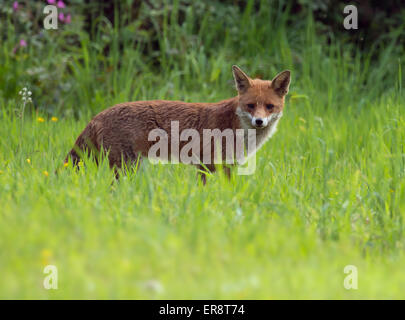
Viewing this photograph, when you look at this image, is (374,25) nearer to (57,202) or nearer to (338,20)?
(338,20)

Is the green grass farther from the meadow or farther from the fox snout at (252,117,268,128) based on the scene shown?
the fox snout at (252,117,268,128)

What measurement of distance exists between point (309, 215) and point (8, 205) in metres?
2.20

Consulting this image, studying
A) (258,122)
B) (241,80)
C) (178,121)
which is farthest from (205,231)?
(241,80)

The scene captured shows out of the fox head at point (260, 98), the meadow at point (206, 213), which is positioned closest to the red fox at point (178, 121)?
the fox head at point (260, 98)

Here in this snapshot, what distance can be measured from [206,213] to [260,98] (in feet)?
6.91

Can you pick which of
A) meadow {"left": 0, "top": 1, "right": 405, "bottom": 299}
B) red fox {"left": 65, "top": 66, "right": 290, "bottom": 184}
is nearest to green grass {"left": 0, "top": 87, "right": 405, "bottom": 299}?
meadow {"left": 0, "top": 1, "right": 405, "bottom": 299}

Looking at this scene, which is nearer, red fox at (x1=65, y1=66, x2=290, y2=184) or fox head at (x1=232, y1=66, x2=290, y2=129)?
red fox at (x1=65, y1=66, x2=290, y2=184)

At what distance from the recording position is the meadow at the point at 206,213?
3084 millimetres

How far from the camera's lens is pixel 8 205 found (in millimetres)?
3926

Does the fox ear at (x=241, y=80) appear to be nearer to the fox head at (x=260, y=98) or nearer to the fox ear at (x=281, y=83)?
the fox head at (x=260, y=98)

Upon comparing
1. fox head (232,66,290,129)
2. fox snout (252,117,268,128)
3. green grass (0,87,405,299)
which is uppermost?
fox head (232,66,290,129)

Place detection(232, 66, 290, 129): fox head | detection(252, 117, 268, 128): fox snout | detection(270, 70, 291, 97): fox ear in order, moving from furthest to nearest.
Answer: detection(270, 70, 291, 97): fox ear → detection(232, 66, 290, 129): fox head → detection(252, 117, 268, 128): fox snout

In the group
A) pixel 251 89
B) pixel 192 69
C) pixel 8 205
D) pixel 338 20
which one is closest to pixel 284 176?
pixel 251 89

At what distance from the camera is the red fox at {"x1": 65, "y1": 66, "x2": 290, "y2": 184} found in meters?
5.58
